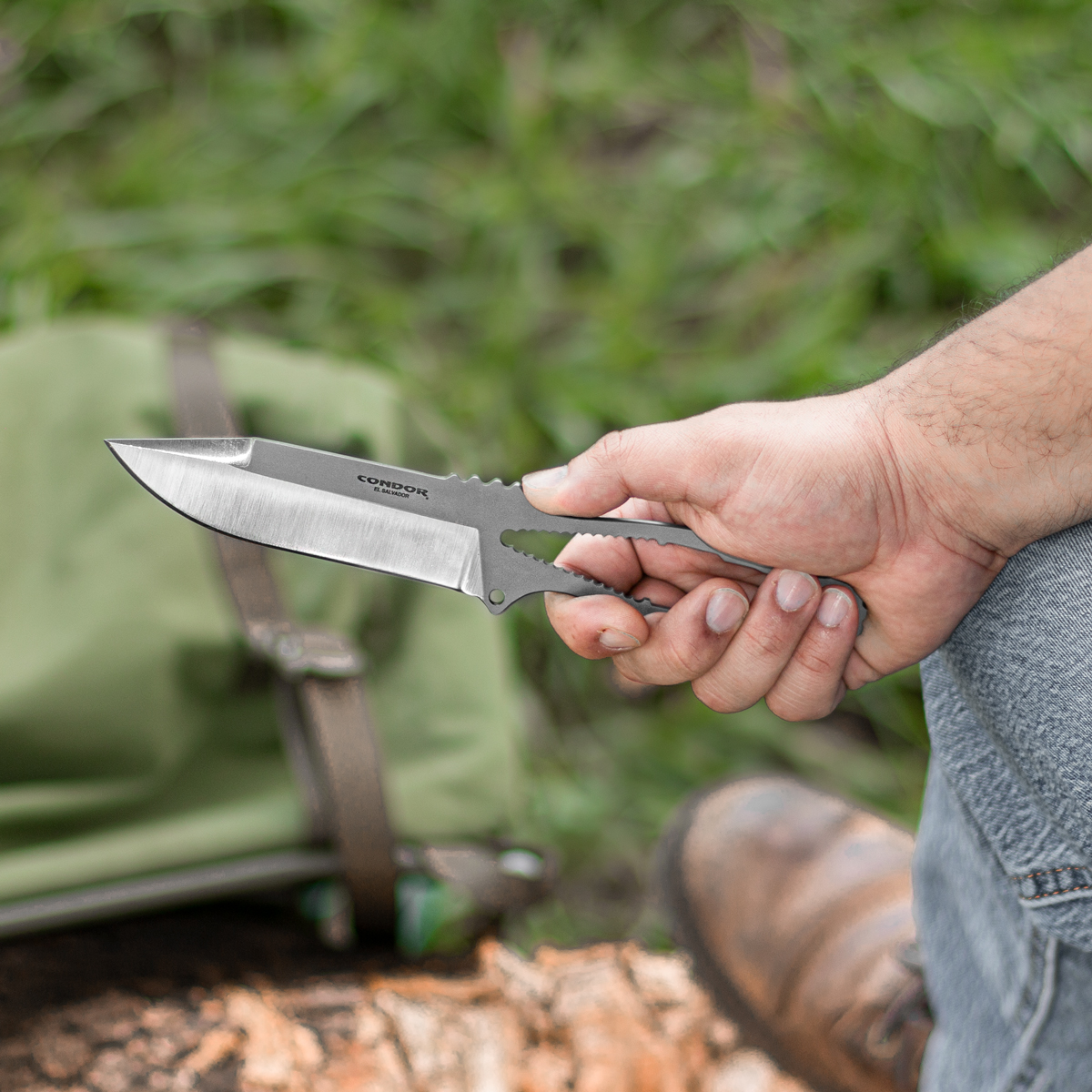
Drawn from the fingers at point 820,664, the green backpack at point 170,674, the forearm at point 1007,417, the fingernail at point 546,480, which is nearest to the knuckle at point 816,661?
the fingers at point 820,664

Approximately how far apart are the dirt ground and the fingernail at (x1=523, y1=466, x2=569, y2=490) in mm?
675

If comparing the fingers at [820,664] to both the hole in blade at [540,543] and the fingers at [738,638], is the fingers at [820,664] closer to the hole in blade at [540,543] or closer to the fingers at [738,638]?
the fingers at [738,638]

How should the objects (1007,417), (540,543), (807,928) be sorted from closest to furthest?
(1007,417)
(807,928)
(540,543)

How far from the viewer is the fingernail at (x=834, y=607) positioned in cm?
79

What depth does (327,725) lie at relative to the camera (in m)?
1.06

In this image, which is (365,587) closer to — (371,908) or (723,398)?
(371,908)

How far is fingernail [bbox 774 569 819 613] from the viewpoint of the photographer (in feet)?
2.54

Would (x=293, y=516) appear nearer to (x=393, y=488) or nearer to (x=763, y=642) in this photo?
(x=393, y=488)

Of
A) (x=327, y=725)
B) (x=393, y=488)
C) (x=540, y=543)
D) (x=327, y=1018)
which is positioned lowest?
(x=327, y=1018)

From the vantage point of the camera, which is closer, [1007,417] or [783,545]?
[1007,417]

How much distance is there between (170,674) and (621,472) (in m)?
0.63

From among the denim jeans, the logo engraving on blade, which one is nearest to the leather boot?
the denim jeans

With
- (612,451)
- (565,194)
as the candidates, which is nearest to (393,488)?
(612,451)

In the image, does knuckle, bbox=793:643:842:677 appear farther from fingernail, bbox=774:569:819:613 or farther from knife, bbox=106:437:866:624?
knife, bbox=106:437:866:624
